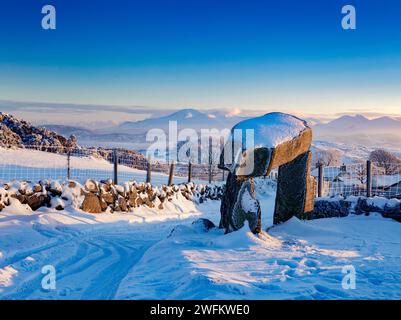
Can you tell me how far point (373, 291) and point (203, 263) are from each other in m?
2.28

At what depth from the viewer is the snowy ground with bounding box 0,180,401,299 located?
5375 mm

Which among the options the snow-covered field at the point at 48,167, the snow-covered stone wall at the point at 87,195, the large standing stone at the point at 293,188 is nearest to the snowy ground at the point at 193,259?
the snow-covered stone wall at the point at 87,195

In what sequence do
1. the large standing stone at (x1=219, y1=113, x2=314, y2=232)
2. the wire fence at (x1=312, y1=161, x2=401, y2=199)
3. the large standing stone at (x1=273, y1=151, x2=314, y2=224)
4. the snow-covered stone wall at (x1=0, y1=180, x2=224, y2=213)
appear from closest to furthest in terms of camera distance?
1. the large standing stone at (x1=219, y1=113, x2=314, y2=232)
2. the large standing stone at (x1=273, y1=151, x2=314, y2=224)
3. the snow-covered stone wall at (x1=0, y1=180, x2=224, y2=213)
4. the wire fence at (x1=312, y1=161, x2=401, y2=199)

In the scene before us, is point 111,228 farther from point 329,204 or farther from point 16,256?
point 329,204

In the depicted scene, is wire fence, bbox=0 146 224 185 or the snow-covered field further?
the snow-covered field

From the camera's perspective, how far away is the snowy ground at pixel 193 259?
5.38 meters

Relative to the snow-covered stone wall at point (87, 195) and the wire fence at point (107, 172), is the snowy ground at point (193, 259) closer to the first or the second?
the snow-covered stone wall at point (87, 195)

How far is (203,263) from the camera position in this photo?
6453 mm

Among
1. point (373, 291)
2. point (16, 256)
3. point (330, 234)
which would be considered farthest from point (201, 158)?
point (373, 291)

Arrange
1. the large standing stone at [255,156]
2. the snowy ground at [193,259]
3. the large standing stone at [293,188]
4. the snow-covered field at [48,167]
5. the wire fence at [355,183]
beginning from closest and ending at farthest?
the snowy ground at [193,259] < the large standing stone at [255,156] < the large standing stone at [293,188] < the snow-covered field at [48,167] < the wire fence at [355,183]

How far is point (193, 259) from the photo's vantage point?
6656 mm

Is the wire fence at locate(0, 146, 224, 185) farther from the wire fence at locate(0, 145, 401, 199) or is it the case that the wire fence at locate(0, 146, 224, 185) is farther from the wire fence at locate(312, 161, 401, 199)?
the wire fence at locate(312, 161, 401, 199)

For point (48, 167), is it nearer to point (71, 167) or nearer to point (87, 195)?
point (71, 167)

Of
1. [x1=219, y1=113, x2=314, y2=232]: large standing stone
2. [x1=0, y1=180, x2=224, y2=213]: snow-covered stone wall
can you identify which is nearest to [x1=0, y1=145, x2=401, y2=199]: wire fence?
[x1=0, y1=180, x2=224, y2=213]: snow-covered stone wall
